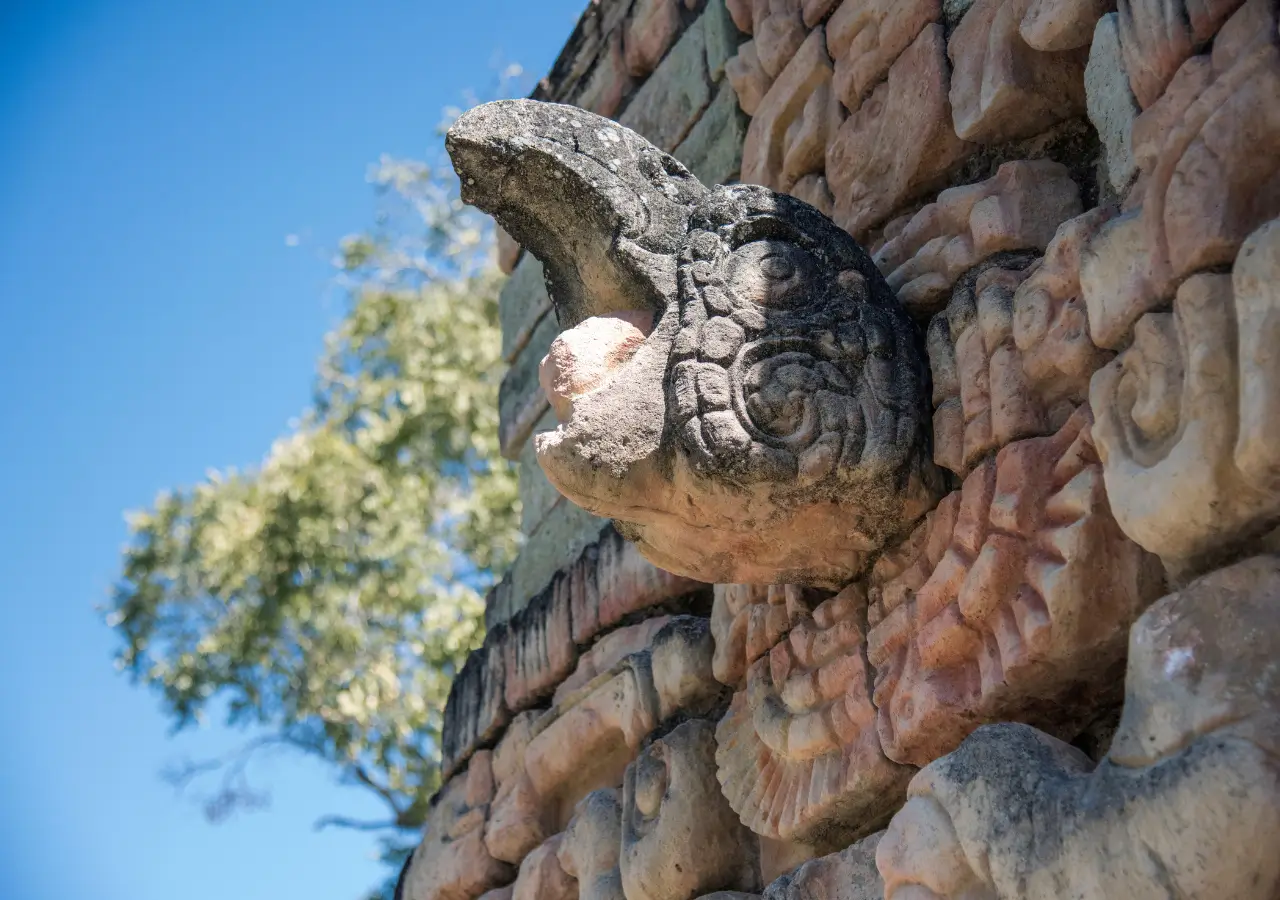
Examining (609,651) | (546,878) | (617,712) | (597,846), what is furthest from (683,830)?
(609,651)

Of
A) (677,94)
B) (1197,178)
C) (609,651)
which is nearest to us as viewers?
(1197,178)

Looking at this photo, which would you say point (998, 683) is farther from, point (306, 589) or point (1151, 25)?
point (306, 589)

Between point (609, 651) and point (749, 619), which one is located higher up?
point (609, 651)

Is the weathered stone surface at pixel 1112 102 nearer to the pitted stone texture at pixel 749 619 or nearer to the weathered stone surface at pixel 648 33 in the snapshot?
the pitted stone texture at pixel 749 619

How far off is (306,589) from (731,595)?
8035mm

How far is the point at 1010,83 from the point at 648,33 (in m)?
1.82

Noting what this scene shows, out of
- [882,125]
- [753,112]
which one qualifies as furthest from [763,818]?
[753,112]

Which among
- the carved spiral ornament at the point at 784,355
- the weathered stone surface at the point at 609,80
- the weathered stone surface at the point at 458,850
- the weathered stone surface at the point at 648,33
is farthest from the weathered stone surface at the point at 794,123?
the weathered stone surface at the point at 458,850

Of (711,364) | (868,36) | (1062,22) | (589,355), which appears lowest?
(711,364)

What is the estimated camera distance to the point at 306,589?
10.4 metres

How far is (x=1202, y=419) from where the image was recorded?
1.59 metres

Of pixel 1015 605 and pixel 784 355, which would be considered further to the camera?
pixel 784 355

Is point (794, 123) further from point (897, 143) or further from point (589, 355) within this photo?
point (589, 355)

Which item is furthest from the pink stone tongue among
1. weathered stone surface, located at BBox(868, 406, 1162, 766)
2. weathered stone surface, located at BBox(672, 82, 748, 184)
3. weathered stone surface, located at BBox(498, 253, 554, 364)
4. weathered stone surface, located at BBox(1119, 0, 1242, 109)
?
weathered stone surface, located at BBox(498, 253, 554, 364)
